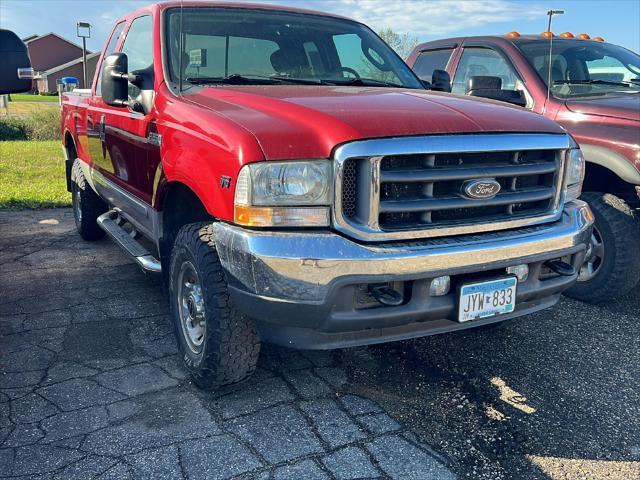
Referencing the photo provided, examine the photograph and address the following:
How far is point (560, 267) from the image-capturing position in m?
3.06

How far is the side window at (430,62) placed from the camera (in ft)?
19.9

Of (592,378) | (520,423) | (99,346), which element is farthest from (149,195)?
(592,378)

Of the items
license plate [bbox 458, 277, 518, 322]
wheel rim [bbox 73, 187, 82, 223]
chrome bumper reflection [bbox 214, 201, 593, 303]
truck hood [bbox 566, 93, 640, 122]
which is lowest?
wheel rim [bbox 73, 187, 82, 223]

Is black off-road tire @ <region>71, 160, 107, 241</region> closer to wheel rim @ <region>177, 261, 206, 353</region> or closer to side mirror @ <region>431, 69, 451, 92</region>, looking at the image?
wheel rim @ <region>177, 261, 206, 353</region>

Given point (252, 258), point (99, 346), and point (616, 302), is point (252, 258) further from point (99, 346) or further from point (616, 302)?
point (616, 302)

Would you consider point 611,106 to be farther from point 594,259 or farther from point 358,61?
point 358,61

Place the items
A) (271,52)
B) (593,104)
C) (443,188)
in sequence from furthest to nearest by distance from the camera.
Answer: (593,104) < (271,52) < (443,188)

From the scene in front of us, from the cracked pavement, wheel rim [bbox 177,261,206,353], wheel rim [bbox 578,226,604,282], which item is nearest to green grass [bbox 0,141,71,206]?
the cracked pavement

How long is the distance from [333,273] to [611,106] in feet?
10.2

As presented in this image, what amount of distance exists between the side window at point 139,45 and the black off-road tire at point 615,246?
3287mm

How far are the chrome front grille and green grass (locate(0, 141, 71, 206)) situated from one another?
641 centimetres

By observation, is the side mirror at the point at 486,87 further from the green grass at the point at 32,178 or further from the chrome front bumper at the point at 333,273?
the green grass at the point at 32,178

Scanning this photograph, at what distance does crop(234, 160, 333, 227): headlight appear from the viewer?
2467 mm

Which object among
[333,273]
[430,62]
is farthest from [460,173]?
[430,62]
